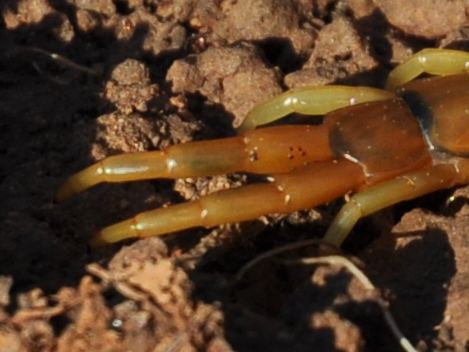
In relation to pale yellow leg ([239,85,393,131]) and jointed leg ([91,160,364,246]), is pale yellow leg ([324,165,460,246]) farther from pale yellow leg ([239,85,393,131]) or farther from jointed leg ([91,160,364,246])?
pale yellow leg ([239,85,393,131])

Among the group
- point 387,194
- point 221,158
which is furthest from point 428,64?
point 221,158

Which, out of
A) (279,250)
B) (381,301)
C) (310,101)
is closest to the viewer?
(381,301)

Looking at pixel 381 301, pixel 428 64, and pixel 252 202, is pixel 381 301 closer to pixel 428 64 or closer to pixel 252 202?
pixel 252 202

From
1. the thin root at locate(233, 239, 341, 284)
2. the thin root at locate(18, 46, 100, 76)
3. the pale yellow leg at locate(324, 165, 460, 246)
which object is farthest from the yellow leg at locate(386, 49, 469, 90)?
the thin root at locate(18, 46, 100, 76)

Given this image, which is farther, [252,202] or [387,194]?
[387,194]

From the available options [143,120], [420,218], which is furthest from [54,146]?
[420,218]
